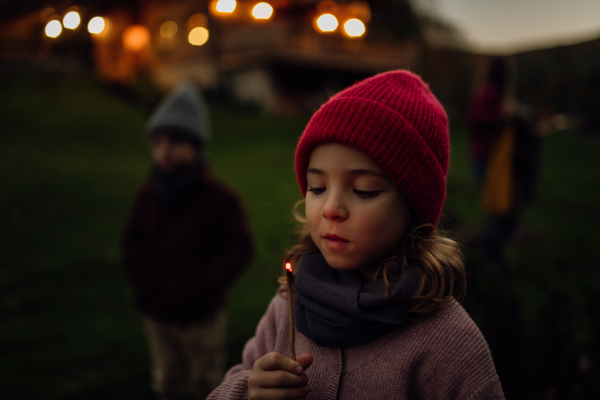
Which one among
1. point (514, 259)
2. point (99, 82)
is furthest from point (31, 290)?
point (99, 82)

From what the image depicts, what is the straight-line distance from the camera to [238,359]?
3578 millimetres

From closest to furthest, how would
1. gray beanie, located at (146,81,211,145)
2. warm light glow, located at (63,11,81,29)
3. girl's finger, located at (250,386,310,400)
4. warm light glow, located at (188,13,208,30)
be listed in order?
1. girl's finger, located at (250,386,310,400)
2. warm light glow, located at (63,11,81,29)
3. gray beanie, located at (146,81,211,145)
4. warm light glow, located at (188,13,208,30)

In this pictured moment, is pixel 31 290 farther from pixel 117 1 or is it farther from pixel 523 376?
pixel 523 376

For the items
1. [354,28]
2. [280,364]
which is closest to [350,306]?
[280,364]

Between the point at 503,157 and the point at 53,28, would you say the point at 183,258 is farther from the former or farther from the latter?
the point at 503,157

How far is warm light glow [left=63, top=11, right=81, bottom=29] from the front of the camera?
2811 mm

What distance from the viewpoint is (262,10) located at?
3.38 meters

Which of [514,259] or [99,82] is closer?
[514,259]

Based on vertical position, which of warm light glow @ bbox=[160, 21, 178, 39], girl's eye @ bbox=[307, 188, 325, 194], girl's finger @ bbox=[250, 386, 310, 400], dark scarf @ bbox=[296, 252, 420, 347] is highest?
warm light glow @ bbox=[160, 21, 178, 39]

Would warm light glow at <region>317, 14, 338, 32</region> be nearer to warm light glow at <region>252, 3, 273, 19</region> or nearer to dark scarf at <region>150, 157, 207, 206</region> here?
warm light glow at <region>252, 3, 273, 19</region>

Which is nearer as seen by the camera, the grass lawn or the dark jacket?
the grass lawn

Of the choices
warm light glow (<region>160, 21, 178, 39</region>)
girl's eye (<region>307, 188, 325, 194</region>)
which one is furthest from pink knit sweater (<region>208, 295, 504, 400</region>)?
warm light glow (<region>160, 21, 178, 39</region>)

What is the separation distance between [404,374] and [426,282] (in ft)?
0.91

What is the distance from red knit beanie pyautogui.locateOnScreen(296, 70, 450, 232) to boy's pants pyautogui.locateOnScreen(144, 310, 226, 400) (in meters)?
1.91
